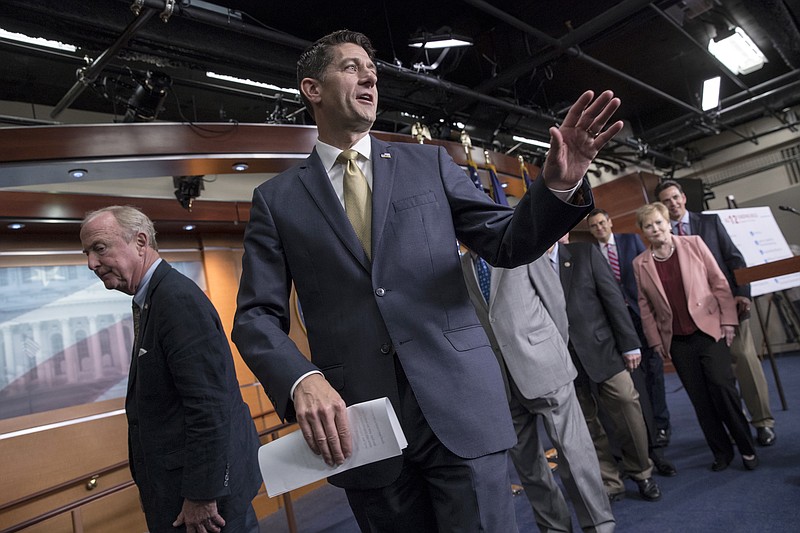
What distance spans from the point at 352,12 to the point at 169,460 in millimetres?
4991

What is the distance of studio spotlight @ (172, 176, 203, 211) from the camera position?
16.5 feet

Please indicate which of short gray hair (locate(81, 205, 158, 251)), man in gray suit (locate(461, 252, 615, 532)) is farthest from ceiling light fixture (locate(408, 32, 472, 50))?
short gray hair (locate(81, 205, 158, 251))

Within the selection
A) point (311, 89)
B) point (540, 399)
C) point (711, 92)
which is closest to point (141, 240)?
point (311, 89)

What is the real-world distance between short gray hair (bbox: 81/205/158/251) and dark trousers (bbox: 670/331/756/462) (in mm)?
3011

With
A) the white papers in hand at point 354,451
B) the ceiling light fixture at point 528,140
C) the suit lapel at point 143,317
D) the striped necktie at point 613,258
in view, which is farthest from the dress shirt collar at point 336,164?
the ceiling light fixture at point 528,140

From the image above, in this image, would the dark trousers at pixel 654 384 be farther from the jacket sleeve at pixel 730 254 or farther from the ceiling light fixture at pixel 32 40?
the ceiling light fixture at pixel 32 40

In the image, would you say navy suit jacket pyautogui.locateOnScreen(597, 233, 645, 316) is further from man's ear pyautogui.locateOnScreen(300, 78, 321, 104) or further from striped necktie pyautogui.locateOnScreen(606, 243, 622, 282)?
man's ear pyautogui.locateOnScreen(300, 78, 321, 104)

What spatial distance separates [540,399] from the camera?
2609 millimetres

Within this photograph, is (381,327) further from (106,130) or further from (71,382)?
(71,382)

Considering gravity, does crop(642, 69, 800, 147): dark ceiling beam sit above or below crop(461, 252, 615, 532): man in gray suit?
above

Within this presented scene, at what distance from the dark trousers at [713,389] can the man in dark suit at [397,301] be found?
2701 mm

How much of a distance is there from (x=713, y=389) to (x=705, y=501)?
0.67 meters

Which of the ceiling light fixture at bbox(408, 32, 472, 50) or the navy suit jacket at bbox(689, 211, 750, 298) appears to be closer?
the navy suit jacket at bbox(689, 211, 750, 298)

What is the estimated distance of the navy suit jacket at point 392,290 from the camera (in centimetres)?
106
